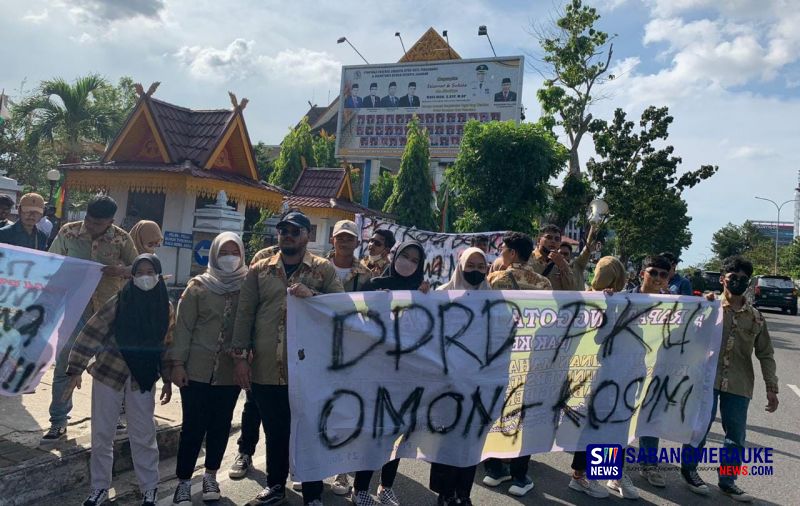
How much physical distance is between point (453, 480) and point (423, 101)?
24.7 m

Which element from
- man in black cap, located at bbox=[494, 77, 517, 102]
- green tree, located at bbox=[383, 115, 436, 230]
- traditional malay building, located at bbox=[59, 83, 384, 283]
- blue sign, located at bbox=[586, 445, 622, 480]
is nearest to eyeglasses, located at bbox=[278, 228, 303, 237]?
blue sign, located at bbox=[586, 445, 622, 480]

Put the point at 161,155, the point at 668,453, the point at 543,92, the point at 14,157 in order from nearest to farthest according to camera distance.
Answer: the point at 668,453 < the point at 161,155 < the point at 543,92 < the point at 14,157

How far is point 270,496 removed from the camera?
3619mm

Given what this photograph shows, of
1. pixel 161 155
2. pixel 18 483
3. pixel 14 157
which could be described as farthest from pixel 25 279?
pixel 14 157

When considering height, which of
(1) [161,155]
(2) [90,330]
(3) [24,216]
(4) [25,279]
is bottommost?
(2) [90,330]

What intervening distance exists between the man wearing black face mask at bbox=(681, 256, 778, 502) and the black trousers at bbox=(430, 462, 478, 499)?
180 centimetres

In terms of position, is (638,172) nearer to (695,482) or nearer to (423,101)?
(423,101)

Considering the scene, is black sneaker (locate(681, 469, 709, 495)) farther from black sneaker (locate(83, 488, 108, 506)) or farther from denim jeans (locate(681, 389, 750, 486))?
black sneaker (locate(83, 488, 108, 506))

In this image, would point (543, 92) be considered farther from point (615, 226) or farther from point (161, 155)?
point (161, 155)

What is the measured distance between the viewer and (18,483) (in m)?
3.43

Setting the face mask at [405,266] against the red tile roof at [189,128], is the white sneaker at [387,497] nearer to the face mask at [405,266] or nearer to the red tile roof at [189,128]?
the face mask at [405,266]

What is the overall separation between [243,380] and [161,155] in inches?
373

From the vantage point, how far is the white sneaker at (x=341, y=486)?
3902mm

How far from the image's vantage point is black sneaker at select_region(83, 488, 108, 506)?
3400 mm
